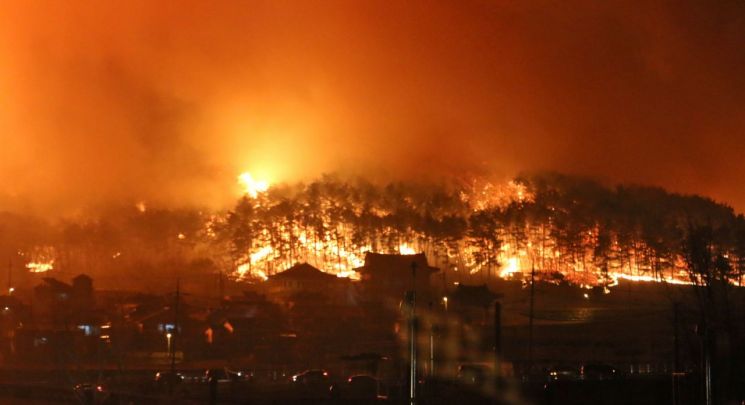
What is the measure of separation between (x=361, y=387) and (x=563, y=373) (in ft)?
21.9

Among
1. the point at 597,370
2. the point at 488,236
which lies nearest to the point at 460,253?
the point at 488,236

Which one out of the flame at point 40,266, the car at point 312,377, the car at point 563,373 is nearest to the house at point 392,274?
the car at point 563,373

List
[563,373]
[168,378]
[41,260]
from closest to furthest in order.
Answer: [168,378]
[563,373]
[41,260]

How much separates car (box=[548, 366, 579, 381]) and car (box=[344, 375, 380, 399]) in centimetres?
543

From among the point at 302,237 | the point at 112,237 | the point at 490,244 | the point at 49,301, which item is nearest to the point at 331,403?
the point at 49,301

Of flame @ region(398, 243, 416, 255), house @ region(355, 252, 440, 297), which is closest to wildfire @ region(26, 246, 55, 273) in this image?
flame @ region(398, 243, 416, 255)

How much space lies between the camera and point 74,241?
73.4 m

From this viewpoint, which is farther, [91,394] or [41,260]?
[41,260]

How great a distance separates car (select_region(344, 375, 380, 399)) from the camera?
25344 millimetres

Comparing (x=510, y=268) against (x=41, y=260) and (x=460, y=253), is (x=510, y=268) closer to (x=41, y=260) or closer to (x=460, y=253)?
(x=460, y=253)

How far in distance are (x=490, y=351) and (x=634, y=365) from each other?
5711 millimetres

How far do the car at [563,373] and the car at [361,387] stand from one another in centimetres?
543

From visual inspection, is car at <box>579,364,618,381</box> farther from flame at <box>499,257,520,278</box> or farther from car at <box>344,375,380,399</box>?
flame at <box>499,257,520,278</box>

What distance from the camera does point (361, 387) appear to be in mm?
26672
